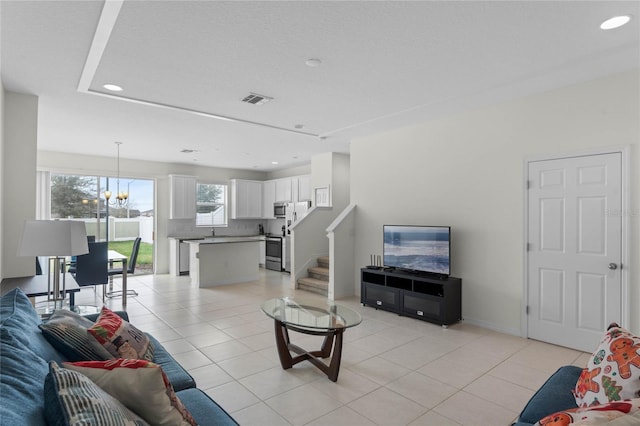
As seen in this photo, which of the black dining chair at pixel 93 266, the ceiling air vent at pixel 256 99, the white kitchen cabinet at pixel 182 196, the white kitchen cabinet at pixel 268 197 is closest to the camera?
the ceiling air vent at pixel 256 99

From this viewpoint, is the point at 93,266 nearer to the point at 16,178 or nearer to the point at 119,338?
the point at 16,178

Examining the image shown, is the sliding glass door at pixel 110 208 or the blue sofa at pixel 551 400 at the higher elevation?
the sliding glass door at pixel 110 208

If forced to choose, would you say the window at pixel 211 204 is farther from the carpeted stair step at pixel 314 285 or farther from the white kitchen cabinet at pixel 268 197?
the carpeted stair step at pixel 314 285

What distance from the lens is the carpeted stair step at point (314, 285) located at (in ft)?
19.9

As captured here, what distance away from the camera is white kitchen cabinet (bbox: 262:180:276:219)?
30.8 ft

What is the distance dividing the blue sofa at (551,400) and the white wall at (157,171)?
8082mm

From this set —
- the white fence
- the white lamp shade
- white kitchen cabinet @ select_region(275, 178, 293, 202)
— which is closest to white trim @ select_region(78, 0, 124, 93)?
the white lamp shade

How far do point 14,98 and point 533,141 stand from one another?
5.76m

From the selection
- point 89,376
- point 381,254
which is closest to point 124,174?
point 381,254

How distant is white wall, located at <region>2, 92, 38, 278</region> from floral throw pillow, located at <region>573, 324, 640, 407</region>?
16.1 feet

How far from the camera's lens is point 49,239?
104 inches

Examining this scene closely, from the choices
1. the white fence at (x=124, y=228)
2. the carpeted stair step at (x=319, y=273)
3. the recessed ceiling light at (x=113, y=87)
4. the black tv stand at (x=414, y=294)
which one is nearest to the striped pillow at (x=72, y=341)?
the recessed ceiling light at (x=113, y=87)

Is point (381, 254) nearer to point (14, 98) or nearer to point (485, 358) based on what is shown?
point (485, 358)

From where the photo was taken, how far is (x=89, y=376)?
1277 millimetres
